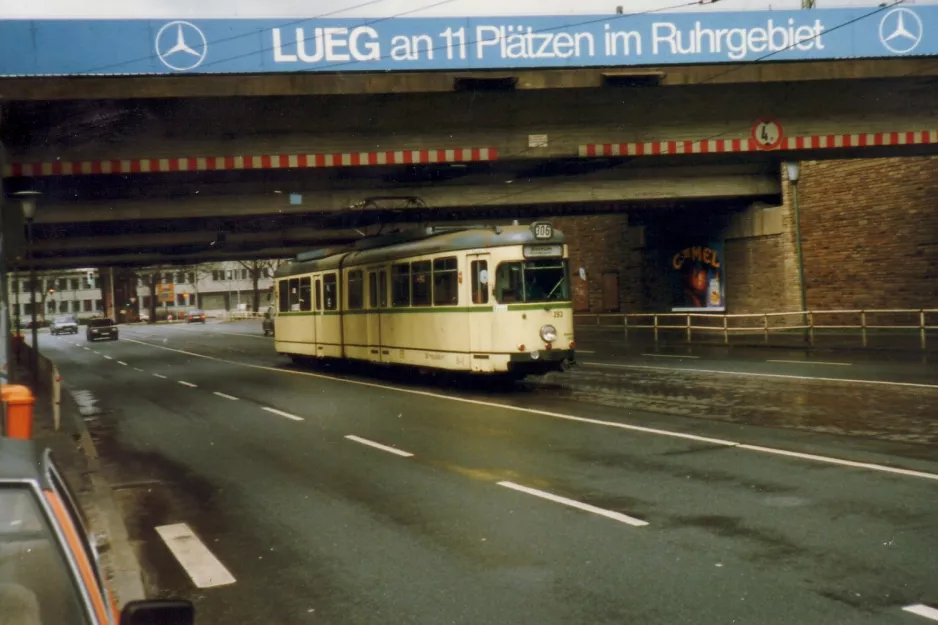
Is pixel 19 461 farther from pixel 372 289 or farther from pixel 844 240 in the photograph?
pixel 844 240

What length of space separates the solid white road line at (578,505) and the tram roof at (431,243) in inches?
387

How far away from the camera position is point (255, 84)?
20.9 m

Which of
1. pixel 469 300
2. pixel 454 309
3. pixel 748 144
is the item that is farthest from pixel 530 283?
pixel 748 144

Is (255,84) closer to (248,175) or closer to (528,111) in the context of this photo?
(248,175)

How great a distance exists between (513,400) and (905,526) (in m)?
10.6

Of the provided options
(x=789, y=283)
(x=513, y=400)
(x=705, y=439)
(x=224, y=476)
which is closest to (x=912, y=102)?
(x=789, y=283)

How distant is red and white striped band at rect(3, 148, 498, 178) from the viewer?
21.5 metres

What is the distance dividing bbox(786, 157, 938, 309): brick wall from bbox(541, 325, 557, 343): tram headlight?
15.8 m

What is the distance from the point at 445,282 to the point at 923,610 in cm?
1528

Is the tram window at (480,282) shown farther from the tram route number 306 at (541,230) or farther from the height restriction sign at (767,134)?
the height restriction sign at (767,134)

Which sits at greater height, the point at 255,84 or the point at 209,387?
the point at 255,84

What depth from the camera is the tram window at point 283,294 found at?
3073 centimetres

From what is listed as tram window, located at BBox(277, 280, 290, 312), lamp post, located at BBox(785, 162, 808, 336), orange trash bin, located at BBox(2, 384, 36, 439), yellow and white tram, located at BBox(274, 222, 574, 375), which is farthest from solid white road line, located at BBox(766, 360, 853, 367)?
orange trash bin, located at BBox(2, 384, 36, 439)

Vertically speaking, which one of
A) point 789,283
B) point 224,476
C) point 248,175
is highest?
point 248,175
